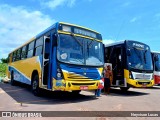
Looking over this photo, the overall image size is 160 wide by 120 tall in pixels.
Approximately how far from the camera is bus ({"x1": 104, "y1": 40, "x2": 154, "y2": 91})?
1426 cm

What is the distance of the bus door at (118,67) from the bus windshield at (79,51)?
3220 mm

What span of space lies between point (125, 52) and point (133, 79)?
5.18ft

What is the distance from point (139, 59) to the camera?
1477 centimetres

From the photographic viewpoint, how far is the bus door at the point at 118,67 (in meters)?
14.7

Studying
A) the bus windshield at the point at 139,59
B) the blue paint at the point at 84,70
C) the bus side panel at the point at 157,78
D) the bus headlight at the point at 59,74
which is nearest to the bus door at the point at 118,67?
the bus windshield at the point at 139,59

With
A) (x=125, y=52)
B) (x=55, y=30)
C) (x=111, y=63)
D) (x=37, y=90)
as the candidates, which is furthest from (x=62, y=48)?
(x=111, y=63)

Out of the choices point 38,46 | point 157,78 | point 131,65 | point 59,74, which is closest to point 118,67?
point 131,65

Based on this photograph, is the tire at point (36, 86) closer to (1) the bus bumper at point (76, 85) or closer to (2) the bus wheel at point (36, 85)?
(2) the bus wheel at point (36, 85)

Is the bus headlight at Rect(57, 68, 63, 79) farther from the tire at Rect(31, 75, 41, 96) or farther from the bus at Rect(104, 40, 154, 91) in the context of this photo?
the bus at Rect(104, 40, 154, 91)

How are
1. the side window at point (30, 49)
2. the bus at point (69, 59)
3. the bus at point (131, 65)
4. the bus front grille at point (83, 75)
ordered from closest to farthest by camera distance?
1. the bus at point (69, 59)
2. the bus front grille at point (83, 75)
3. the bus at point (131, 65)
4. the side window at point (30, 49)

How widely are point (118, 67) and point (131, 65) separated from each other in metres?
1.11

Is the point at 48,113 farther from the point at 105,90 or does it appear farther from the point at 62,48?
the point at 105,90

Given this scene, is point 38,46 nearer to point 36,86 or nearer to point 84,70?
point 36,86

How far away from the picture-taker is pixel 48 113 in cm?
824
